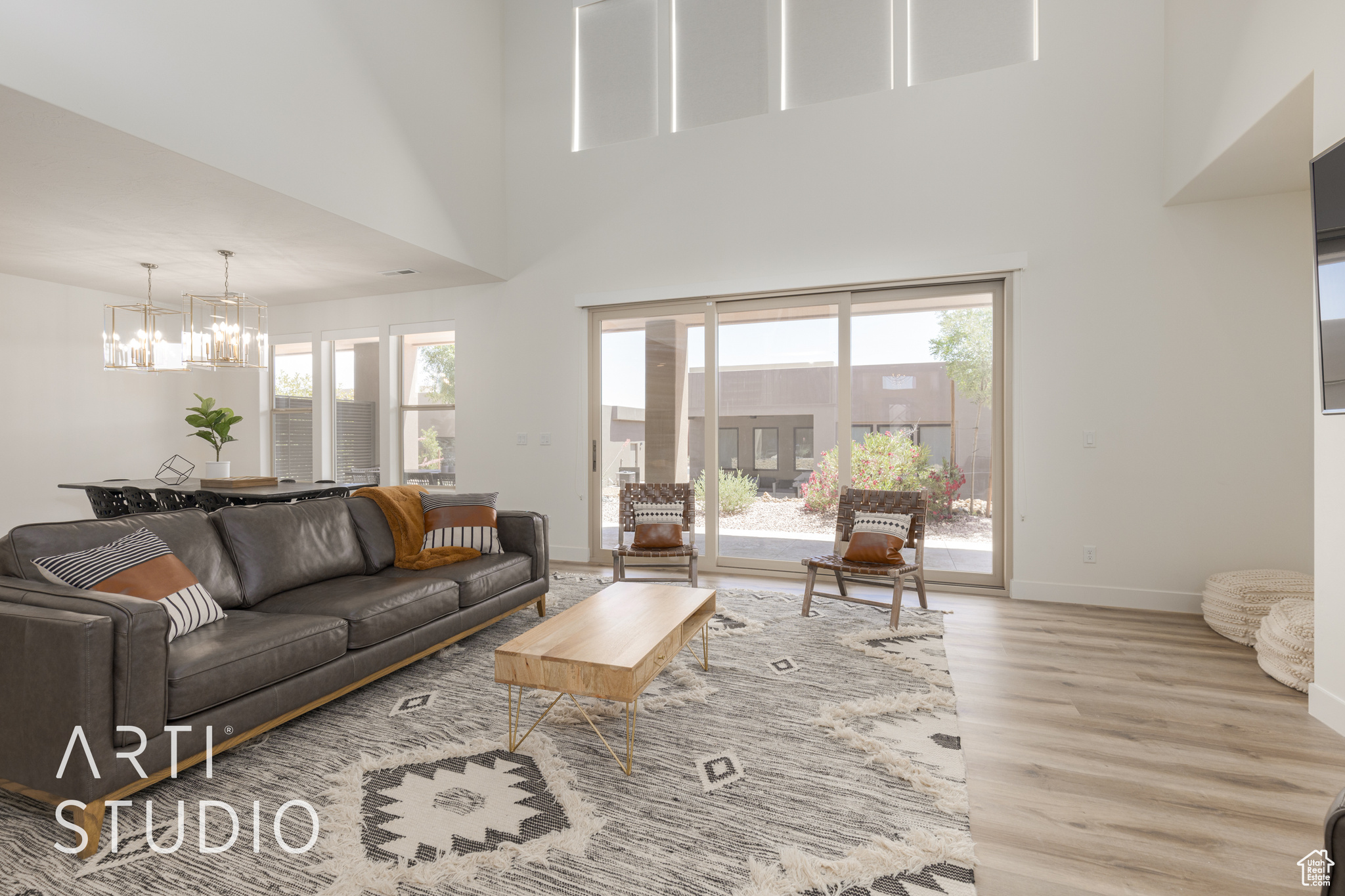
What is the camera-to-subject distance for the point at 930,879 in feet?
5.46

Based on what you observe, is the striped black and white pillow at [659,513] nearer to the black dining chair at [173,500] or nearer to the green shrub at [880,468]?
the green shrub at [880,468]

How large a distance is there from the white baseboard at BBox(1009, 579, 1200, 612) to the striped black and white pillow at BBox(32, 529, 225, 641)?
191 inches

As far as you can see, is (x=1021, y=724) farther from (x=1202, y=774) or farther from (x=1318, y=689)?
(x=1318, y=689)

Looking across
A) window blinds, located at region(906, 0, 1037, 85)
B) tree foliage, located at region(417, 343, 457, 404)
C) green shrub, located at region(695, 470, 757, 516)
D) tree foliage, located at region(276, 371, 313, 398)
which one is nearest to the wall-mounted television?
window blinds, located at region(906, 0, 1037, 85)

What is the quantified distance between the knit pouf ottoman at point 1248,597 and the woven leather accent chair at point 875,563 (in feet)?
5.33

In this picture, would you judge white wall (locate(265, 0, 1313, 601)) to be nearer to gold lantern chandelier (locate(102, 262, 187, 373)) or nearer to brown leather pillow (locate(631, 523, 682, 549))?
brown leather pillow (locate(631, 523, 682, 549))

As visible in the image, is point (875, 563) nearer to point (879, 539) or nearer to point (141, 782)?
point (879, 539)

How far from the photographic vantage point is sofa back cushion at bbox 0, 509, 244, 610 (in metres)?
2.27

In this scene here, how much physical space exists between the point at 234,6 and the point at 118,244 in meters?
2.41

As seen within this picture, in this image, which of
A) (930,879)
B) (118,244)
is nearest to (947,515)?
(930,879)

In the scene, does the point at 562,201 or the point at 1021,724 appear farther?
the point at 562,201

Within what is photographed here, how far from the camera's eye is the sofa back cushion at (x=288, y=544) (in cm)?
297

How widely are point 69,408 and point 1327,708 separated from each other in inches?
370

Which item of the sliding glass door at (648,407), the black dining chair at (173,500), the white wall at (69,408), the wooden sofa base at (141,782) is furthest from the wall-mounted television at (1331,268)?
the white wall at (69,408)
